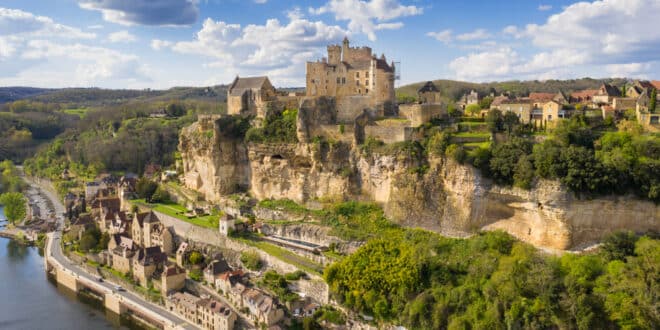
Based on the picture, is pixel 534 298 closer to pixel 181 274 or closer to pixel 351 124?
pixel 351 124

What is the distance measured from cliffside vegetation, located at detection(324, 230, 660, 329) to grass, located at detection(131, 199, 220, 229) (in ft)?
40.4

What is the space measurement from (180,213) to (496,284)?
24.0m

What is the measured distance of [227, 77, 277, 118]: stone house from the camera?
36.9 meters

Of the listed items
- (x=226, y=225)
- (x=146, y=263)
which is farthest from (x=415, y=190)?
(x=146, y=263)

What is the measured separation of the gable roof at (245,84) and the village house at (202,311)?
1650 cm

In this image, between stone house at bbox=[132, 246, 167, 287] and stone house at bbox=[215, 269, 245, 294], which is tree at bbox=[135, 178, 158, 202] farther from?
stone house at bbox=[215, 269, 245, 294]

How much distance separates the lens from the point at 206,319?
25453 mm

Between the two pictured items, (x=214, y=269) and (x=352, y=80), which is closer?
(x=214, y=269)

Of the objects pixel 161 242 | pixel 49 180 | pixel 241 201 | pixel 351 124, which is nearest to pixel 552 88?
pixel 351 124

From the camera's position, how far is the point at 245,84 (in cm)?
3891

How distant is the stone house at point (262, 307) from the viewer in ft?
79.1

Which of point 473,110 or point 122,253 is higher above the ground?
point 473,110

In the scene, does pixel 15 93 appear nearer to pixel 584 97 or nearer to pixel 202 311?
pixel 202 311

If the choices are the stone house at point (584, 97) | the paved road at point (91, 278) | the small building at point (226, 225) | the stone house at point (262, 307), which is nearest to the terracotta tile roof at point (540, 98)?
the stone house at point (584, 97)
